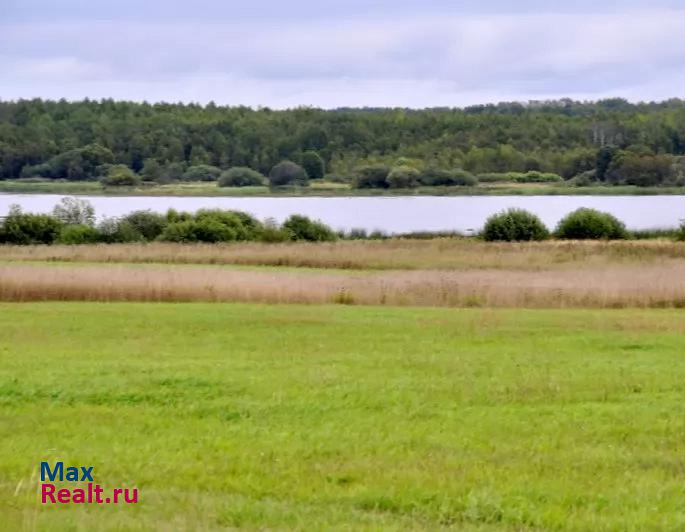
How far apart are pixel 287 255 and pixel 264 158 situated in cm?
9973

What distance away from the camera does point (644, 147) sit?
136250 millimetres

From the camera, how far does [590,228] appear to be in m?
61.9

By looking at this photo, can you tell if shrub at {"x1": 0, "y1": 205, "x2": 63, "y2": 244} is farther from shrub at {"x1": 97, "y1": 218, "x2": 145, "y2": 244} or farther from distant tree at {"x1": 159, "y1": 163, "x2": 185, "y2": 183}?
distant tree at {"x1": 159, "y1": 163, "x2": 185, "y2": 183}

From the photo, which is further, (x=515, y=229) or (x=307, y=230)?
(x=307, y=230)

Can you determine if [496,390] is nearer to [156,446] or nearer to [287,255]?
[156,446]

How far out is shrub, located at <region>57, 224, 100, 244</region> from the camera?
199 ft

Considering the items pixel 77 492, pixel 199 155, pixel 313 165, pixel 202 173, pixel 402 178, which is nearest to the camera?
pixel 77 492

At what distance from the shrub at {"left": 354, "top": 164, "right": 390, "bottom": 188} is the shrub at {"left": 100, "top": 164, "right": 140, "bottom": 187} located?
76.5 ft

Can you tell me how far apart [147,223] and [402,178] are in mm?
68773

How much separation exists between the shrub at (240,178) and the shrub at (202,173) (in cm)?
341

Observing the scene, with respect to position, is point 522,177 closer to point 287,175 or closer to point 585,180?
point 585,180

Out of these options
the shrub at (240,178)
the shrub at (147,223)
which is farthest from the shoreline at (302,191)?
the shrub at (147,223)

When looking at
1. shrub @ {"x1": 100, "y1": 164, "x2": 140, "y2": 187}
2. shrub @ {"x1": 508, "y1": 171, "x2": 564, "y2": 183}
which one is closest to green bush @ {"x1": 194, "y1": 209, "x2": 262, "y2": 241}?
shrub @ {"x1": 100, "y1": 164, "x2": 140, "y2": 187}

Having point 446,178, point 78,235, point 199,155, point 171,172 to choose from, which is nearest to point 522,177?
point 446,178
